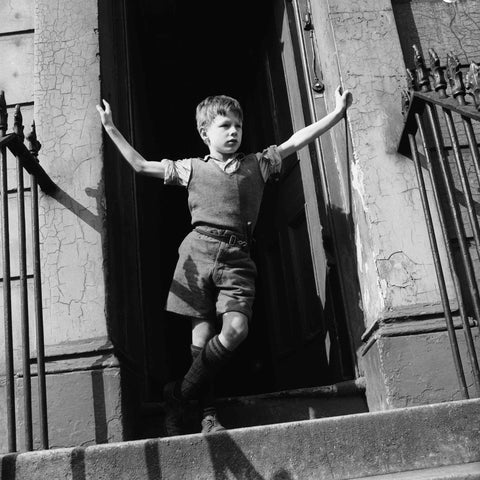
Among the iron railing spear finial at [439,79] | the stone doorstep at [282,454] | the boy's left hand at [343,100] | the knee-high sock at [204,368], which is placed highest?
the boy's left hand at [343,100]

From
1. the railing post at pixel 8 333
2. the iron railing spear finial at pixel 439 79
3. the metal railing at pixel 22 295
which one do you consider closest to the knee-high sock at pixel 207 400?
the metal railing at pixel 22 295

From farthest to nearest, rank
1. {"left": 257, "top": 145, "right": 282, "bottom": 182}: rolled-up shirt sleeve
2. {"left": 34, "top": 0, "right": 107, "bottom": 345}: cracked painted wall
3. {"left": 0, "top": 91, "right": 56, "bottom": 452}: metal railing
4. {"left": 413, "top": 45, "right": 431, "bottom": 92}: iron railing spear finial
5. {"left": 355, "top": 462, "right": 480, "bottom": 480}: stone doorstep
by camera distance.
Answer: {"left": 257, "top": 145, "right": 282, "bottom": 182}: rolled-up shirt sleeve
{"left": 34, "top": 0, "right": 107, "bottom": 345}: cracked painted wall
{"left": 413, "top": 45, "right": 431, "bottom": 92}: iron railing spear finial
{"left": 0, "top": 91, "right": 56, "bottom": 452}: metal railing
{"left": 355, "top": 462, "right": 480, "bottom": 480}: stone doorstep

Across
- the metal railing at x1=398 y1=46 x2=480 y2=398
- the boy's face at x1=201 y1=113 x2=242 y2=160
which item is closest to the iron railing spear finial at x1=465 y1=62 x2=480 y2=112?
the metal railing at x1=398 y1=46 x2=480 y2=398

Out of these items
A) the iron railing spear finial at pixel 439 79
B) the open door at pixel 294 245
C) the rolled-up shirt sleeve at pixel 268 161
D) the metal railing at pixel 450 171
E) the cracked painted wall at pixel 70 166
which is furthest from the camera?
the open door at pixel 294 245

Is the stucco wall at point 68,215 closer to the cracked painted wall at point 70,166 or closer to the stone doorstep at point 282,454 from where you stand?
the cracked painted wall at point 70,166

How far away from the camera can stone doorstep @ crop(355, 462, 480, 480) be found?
205 cm

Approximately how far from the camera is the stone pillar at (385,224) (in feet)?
9.63

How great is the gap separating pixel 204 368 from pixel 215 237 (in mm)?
589

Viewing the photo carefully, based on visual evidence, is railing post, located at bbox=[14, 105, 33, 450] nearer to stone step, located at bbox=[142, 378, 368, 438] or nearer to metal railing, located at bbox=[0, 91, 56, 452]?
metal railing, located at bbox=[0, 91, 56, 452]

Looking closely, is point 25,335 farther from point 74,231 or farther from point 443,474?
point 443,474

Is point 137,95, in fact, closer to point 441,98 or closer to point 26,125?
point 26,125

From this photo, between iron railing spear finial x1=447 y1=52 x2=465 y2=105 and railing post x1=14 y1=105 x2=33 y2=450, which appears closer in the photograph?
railing post x1=14 y1=105 x2=33 y2=450

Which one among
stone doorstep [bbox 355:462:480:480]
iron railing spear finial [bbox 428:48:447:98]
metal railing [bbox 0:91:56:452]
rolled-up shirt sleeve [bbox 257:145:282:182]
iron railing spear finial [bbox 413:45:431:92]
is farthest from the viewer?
rolled-up shirt sleeve [bbox 257:145:282:182]

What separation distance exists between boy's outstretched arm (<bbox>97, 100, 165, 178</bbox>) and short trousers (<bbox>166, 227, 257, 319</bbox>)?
37 centimetres
